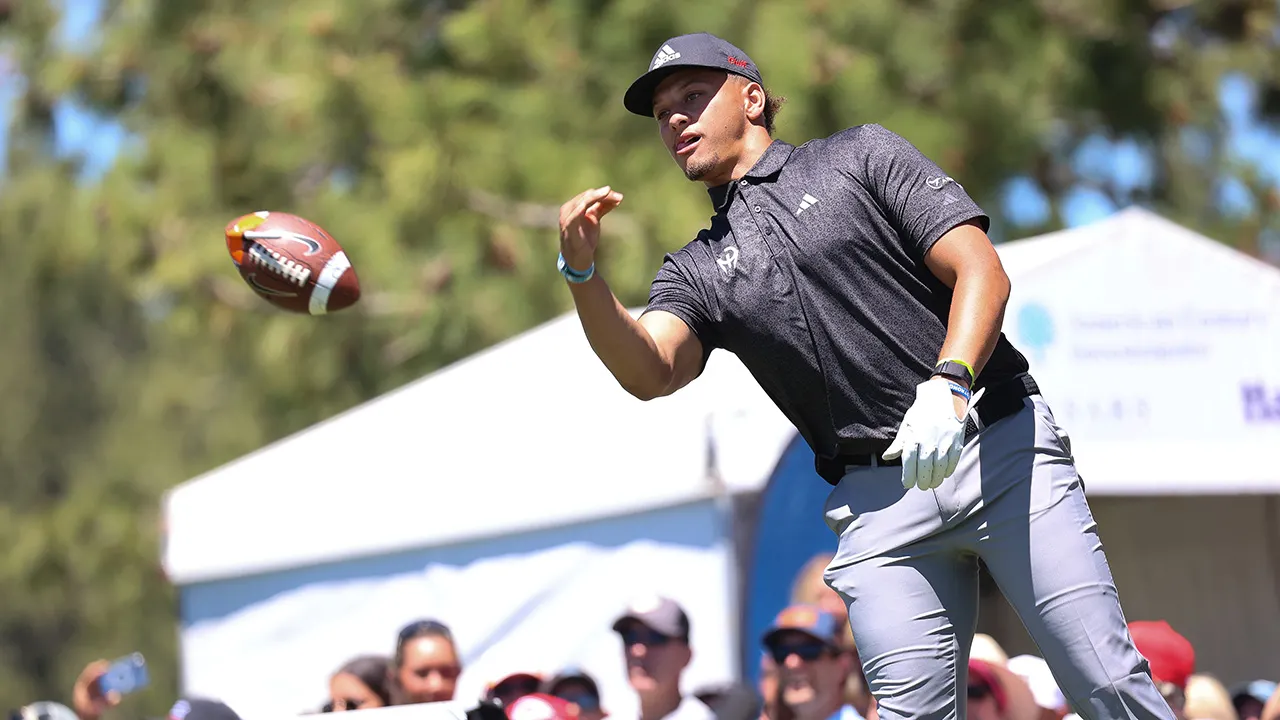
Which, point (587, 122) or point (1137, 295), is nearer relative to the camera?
point (1137, 295)

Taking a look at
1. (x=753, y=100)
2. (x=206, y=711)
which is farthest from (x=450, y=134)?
(x=753, y=100)

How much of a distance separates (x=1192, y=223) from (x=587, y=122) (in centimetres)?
456

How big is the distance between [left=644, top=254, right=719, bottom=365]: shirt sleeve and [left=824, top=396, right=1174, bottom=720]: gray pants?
42cm

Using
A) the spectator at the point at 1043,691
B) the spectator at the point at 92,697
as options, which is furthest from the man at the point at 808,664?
the spectator at the point at 92,697

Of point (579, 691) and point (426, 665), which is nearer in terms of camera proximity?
point (579, 691)

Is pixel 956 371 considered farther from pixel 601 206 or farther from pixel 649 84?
pixel 649 84

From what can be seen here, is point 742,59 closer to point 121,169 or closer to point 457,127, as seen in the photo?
point 457,127

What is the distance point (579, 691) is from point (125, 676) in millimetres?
1871

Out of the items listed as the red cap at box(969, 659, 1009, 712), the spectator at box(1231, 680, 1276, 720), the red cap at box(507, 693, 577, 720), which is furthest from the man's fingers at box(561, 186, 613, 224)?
the spectator at box(1231, 680, 1276, 720)

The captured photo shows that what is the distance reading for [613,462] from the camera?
233 inches

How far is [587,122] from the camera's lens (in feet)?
37.0

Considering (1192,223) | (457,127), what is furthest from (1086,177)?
(457,127)

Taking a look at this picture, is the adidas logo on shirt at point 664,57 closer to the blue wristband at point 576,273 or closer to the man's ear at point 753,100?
the man's ear at point 753,100

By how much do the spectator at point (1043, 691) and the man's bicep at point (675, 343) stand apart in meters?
2.22
